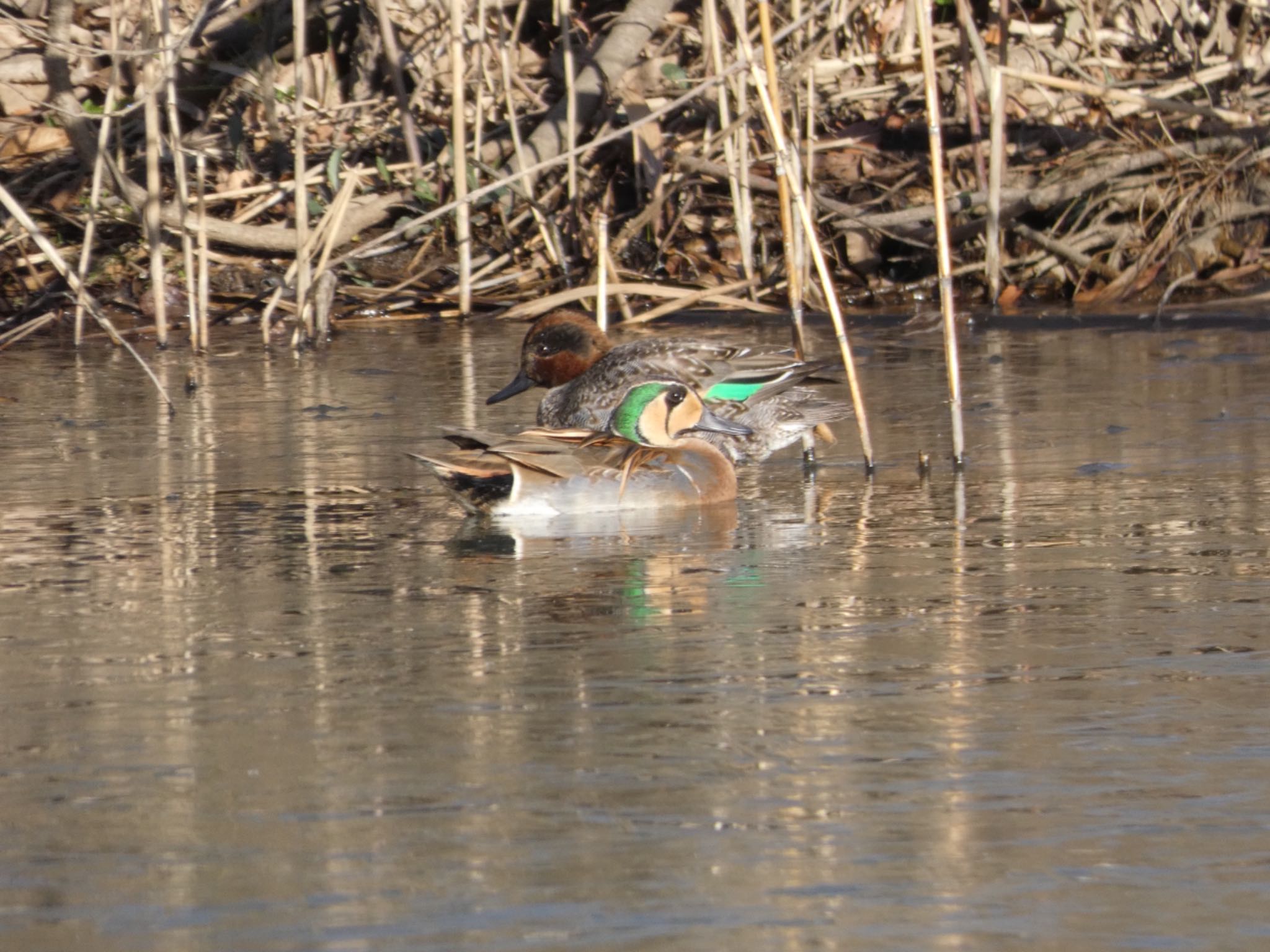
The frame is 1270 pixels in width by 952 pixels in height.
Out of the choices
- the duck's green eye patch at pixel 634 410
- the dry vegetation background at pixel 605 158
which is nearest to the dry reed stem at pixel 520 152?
the dry vegetation background at pixel 605 158

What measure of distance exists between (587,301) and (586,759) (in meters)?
8.11

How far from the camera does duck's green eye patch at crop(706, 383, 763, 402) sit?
7008 mm

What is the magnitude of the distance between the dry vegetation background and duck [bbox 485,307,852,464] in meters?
2.09

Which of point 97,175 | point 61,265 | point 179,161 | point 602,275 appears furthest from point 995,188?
point 61,265

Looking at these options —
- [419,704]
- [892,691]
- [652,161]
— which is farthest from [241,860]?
[652,161]

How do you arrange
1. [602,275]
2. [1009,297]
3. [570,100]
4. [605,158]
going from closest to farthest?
[602,275] < [1009,297] < [570,100] < [605,158]

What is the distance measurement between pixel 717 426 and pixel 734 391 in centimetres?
72

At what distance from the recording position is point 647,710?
143 inches

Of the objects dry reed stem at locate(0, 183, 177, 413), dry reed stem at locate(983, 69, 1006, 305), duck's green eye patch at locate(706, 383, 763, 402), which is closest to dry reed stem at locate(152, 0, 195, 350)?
dry reed stem at locate(0, 183, 177, 413)

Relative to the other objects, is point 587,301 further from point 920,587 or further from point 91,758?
point 91,758

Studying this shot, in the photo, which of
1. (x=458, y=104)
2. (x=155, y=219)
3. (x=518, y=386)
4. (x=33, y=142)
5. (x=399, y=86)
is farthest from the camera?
(x=33, y=142)

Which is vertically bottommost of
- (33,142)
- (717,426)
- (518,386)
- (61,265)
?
(717,426)

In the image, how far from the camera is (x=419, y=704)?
3.69m

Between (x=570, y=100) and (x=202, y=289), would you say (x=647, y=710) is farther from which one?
(x=570, y=100)
